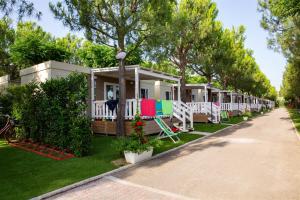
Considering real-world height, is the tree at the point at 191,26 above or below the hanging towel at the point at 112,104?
above

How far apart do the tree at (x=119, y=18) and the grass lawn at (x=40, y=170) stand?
14.0 feet

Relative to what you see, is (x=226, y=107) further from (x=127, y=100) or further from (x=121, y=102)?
(x=121, y=102)

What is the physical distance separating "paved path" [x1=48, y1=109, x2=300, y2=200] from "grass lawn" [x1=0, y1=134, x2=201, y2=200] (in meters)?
0.63

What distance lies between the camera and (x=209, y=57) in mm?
26391

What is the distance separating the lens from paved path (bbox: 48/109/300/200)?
5270 millimetres

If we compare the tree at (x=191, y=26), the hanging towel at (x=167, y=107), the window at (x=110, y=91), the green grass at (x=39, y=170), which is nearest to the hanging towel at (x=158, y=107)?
the hanging towel at (x=167, y=107)

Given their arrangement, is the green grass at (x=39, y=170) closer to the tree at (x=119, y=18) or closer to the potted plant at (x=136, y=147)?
the potted plant at (x=136, y=147)

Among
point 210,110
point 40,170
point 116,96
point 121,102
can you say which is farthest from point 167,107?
point 210,110

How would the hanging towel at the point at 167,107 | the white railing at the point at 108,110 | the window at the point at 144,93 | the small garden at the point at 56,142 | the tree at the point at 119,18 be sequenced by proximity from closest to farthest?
the small garden at the point at 56,142 < the tree at the point at 119,18 < the white railing at the point at 108,110 < the hanging towel at the point at 167,107 < the window at the point at 144,93

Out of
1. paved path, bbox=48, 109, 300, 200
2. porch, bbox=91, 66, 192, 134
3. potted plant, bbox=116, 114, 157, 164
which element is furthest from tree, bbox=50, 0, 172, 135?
paved path, bbox=48, 109, 300, 200

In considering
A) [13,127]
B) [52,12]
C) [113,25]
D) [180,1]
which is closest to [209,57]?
[180,1]

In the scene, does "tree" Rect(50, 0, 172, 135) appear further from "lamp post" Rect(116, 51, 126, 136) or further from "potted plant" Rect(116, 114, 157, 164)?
"potted plant" Rect(116, 114, 157, 164)

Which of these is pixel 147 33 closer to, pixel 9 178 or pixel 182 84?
pixel 9 178

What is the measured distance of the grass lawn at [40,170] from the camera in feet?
18.7
